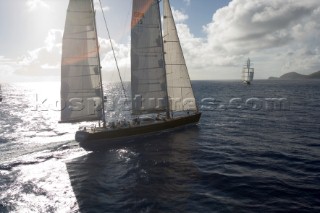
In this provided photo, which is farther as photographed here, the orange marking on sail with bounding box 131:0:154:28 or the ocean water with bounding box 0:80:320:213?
the orange marking on sail with bounding box 131:0:154:28

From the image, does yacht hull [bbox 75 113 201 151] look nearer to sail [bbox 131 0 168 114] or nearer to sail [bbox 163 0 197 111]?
sail [bbox 131 0 168 114]

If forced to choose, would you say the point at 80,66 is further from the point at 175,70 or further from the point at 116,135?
the point at 175,70

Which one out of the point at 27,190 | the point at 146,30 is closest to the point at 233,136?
the point at 146,30

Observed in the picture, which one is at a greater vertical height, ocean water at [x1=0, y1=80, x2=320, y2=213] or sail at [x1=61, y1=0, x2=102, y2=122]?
sail at [x1=61, y1=0, x2=102, y2=122]

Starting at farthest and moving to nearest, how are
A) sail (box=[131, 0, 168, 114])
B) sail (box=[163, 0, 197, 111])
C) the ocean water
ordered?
sail (box=[163, 0, 197, 111]) → sail (box=[131, 0, 168, 114]) → the ocean water

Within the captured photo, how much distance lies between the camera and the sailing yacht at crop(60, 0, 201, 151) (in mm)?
31562

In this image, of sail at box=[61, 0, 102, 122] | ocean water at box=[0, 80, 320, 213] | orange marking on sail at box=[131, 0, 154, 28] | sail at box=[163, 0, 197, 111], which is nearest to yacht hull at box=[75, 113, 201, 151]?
ocean water at box=[0, 80, 320, 213]

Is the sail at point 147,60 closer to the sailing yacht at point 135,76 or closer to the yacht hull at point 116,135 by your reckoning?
the sailing yacht at point 135,76

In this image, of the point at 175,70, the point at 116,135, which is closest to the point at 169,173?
the point at 116,135

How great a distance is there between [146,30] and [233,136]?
1813 centimetres

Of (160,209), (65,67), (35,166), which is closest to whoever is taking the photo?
(160,209)

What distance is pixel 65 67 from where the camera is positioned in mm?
31766

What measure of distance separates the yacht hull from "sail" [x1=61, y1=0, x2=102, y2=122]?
2.78m

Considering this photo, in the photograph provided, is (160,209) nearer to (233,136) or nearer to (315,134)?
(233,136)
